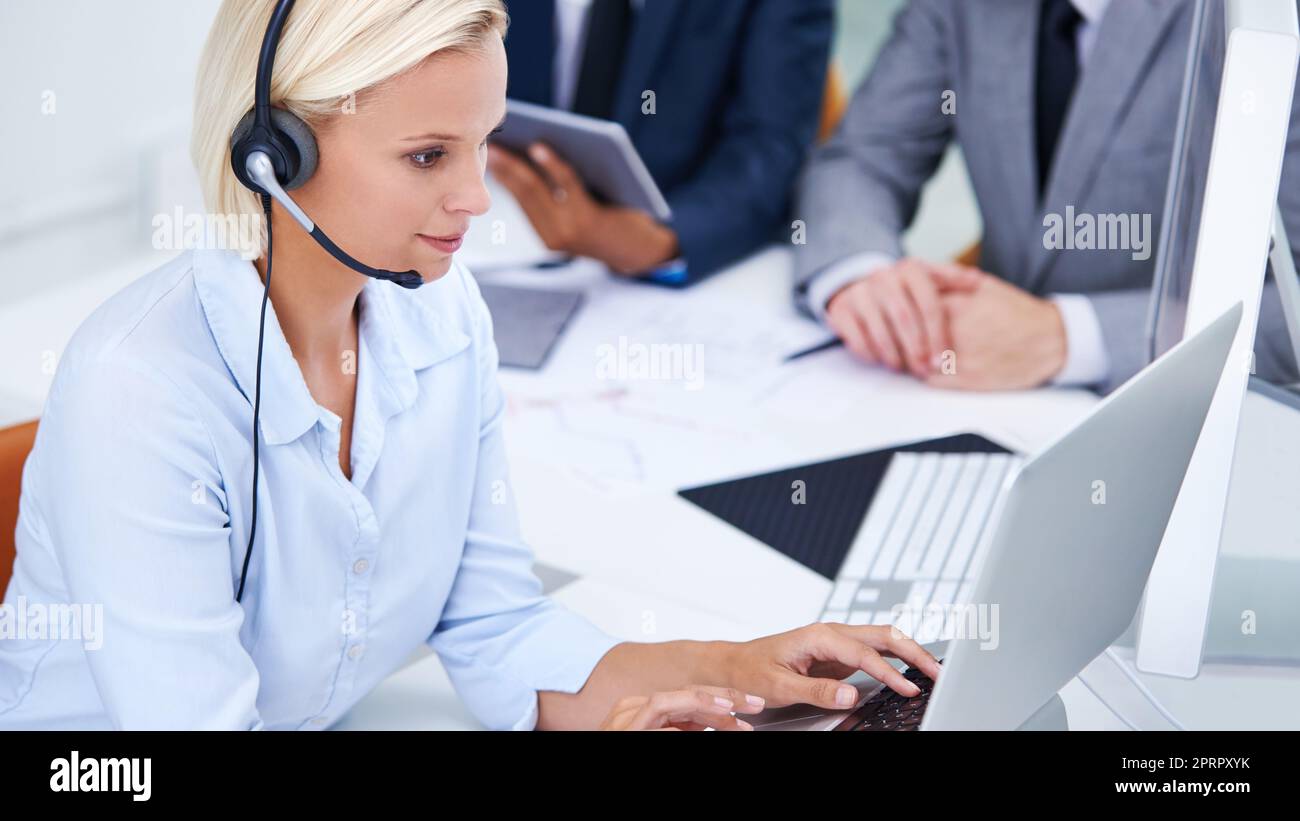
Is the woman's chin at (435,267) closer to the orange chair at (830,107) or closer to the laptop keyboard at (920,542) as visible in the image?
the laptop keyboard at (920,542)

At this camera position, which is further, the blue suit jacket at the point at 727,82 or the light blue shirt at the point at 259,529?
the blue suit jacket at the point at 727,82

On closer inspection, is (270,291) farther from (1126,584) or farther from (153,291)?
(1126,584)

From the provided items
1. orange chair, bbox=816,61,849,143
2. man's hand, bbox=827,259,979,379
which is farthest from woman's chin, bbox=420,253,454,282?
orange chair, bbox=816,61,849,143

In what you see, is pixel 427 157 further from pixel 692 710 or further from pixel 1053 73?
pixel 1053 73

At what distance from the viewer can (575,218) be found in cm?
185

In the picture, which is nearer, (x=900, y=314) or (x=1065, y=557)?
(x=1065, y=557)

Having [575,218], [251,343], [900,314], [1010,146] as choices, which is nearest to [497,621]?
[251,343]

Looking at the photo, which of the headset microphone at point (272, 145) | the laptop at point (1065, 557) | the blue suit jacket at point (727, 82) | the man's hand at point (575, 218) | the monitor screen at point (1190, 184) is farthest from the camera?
the blue suit jacket at point (727, 82)

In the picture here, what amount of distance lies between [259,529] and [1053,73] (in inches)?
56.9

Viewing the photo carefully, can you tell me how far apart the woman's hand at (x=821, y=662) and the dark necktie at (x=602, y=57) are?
1.36 metres

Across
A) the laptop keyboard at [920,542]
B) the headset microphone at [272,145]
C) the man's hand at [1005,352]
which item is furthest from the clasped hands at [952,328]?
the headset microphone at [272,145]

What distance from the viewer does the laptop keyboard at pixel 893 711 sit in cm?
81

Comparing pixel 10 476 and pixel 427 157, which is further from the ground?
pixel 427 157

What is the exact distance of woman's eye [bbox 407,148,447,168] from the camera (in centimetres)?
81
